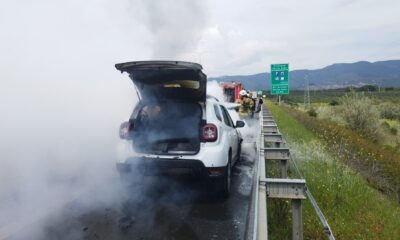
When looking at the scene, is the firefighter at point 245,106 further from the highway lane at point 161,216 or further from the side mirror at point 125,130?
the side mirror at point 125,130

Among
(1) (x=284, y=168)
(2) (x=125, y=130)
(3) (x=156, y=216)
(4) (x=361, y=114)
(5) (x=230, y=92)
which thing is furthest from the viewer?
(5) (x=230, y=92)

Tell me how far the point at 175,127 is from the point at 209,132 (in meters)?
0.68

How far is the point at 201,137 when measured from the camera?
6.29 m

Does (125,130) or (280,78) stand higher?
(280,78)

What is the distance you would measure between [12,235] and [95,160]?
171 inches

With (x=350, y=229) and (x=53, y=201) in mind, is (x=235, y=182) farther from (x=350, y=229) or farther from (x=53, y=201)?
(x=53, y=201)

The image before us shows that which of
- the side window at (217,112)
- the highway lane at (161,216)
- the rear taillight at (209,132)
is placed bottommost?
the highway lane at (161,216)

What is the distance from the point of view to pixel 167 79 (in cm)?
634

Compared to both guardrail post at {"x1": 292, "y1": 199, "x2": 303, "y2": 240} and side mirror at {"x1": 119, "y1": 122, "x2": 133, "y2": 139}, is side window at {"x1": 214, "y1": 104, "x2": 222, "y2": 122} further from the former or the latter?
guardrail post at {"x1": 292, "y1": 199, "x2": 303, "y2": 240}

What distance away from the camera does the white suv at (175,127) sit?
601cm

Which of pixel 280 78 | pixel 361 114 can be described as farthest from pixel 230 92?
pixel 361 114

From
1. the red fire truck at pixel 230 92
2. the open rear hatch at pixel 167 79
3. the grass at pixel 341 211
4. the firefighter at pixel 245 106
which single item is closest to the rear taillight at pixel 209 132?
the open rear hatch at pixel 167 79

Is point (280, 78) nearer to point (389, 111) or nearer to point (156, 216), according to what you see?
point (389, 111)

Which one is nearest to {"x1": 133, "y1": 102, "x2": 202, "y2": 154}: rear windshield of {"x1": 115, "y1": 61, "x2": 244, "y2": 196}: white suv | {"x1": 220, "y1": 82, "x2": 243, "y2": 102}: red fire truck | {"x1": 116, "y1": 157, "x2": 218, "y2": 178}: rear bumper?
{"x1": 115, "y1": 61, "x2": 244, "y2": 196}: white suv
